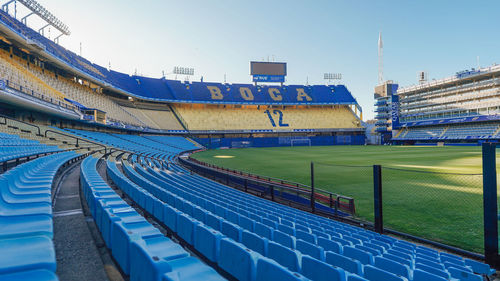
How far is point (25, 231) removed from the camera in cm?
231

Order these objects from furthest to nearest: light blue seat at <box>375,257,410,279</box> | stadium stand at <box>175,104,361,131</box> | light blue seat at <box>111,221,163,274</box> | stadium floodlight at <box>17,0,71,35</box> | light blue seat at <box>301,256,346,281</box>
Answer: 1. stadium stand at <box>175,104,361,131</box>
2. stadium floodlight at <box>17,0,71,35</box>
3. light blue seat at <box>375,257,410,279</box>
4. light blue seat at <box>111,221,163,274</box>
5. light blue seat at <box>301,256,346,281</box>

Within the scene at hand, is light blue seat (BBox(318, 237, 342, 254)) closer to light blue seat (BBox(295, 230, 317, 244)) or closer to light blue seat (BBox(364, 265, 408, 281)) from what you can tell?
light blue seat (BBox(295, 230, 317, 244))

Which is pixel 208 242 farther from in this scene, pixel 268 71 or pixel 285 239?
pixel 268 71

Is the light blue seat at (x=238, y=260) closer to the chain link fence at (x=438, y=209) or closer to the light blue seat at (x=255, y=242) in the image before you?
the light blue seat at (x=255, y=242)

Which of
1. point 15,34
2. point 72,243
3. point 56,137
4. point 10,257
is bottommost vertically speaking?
point 72,243

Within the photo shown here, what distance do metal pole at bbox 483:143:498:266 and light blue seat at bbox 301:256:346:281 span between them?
481 centimetres

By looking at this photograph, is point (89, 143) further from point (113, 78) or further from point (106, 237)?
point (113, 78)

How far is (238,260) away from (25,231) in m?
1.92

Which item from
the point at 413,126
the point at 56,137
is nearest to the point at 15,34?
the point at 56,137

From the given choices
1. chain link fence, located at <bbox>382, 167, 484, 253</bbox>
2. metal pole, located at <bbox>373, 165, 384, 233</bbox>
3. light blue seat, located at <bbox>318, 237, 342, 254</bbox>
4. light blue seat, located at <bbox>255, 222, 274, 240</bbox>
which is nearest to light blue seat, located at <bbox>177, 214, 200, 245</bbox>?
light blue seat, located at <bbox>255, 222, 274, 240</bbox>

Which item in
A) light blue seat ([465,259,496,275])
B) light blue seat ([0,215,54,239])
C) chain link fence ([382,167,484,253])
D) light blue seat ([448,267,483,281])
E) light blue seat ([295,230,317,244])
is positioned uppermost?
light blue seat ([0,215,54,239])

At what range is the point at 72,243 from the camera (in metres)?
3.44

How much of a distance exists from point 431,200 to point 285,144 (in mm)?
47288

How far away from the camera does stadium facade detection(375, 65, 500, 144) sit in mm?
44941
